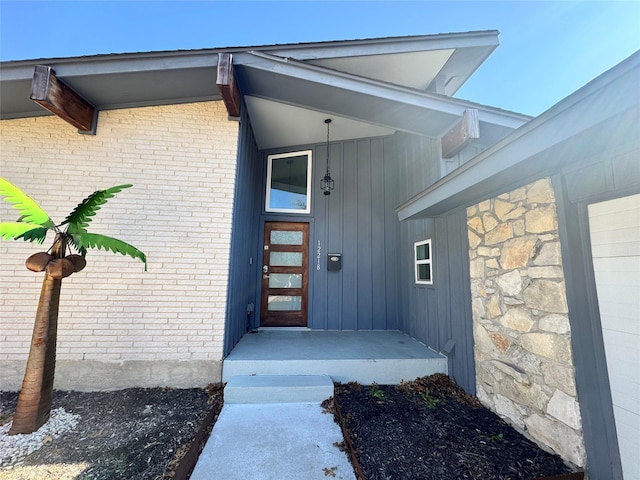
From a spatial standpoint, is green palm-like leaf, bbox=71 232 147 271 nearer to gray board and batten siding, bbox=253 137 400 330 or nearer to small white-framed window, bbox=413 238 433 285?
gray board and batten siding, bbox=253 137 400 330

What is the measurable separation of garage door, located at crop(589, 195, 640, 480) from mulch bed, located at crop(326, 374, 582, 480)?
470 millimetres

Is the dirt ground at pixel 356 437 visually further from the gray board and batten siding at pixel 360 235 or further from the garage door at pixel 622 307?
the gray board and batten siding at pixel 360 235

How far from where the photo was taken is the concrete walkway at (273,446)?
1.89 m

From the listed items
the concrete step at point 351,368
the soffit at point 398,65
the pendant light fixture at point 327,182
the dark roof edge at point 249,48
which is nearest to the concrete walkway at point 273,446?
the concrete step at point 351,368

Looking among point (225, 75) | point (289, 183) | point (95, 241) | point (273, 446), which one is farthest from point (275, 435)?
point (289, 183)

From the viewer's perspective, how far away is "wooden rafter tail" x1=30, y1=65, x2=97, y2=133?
2805mm

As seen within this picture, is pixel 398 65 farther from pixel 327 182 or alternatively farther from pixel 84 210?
pixel 84 210

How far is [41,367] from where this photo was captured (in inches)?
93.5

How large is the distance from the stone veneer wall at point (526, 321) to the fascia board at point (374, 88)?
4.07ft

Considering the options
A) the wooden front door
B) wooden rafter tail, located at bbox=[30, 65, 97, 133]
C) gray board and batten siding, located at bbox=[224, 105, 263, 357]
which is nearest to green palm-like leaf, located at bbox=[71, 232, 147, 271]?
gray board and batten siding, located at bbox=[224, 105, 263, 357]

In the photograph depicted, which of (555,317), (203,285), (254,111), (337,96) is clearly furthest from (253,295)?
(555,317)

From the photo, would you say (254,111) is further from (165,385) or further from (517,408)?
(517,408)

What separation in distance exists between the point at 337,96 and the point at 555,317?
328 centimetres

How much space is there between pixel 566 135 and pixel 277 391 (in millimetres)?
3093
